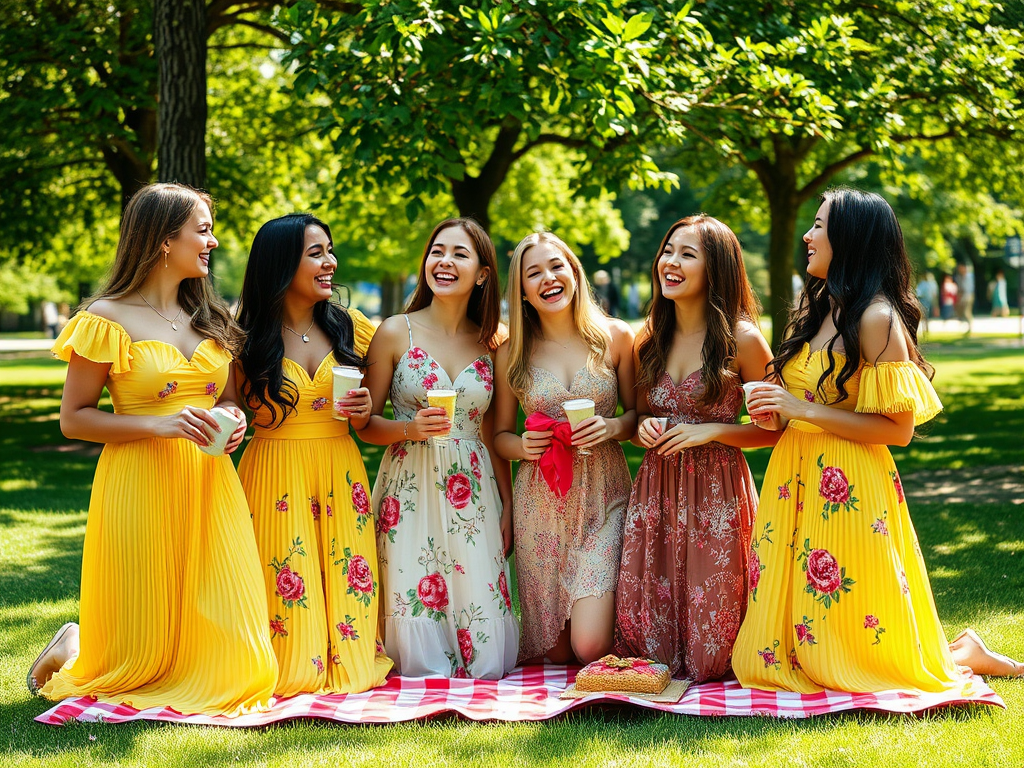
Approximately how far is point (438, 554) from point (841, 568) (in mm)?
1924

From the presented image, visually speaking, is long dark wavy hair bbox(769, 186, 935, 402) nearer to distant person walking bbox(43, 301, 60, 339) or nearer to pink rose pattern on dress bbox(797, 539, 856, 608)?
pink rose pattern on dress bbox(797, 539, 856, 608)

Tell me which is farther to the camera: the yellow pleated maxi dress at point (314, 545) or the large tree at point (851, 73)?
the large tree at point (851, 73)

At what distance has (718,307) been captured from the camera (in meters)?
4.95

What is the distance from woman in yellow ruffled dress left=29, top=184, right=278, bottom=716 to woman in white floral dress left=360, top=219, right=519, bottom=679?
777mm

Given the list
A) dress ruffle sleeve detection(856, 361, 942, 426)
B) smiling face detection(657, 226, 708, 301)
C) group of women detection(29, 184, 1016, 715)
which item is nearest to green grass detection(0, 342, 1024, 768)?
group of women detection(29, 184, 1016, 715)

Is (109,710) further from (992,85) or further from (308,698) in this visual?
(992,85)

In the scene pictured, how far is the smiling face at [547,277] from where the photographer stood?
510cm

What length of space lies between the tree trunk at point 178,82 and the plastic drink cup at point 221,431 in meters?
6.04

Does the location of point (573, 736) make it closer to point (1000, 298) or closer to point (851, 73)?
point (851, 73)

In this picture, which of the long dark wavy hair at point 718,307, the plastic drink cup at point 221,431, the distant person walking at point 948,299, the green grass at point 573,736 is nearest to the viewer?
the green grass at point 573,736

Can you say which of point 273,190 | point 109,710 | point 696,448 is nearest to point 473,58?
point 696,448

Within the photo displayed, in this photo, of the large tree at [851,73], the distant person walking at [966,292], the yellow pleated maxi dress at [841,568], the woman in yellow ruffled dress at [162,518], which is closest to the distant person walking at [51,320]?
the distant person walking at [966,292]

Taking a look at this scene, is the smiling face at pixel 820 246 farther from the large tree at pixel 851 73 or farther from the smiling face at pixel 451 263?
the large tree at pixel 851 73

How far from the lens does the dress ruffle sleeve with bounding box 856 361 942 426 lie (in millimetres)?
4379
